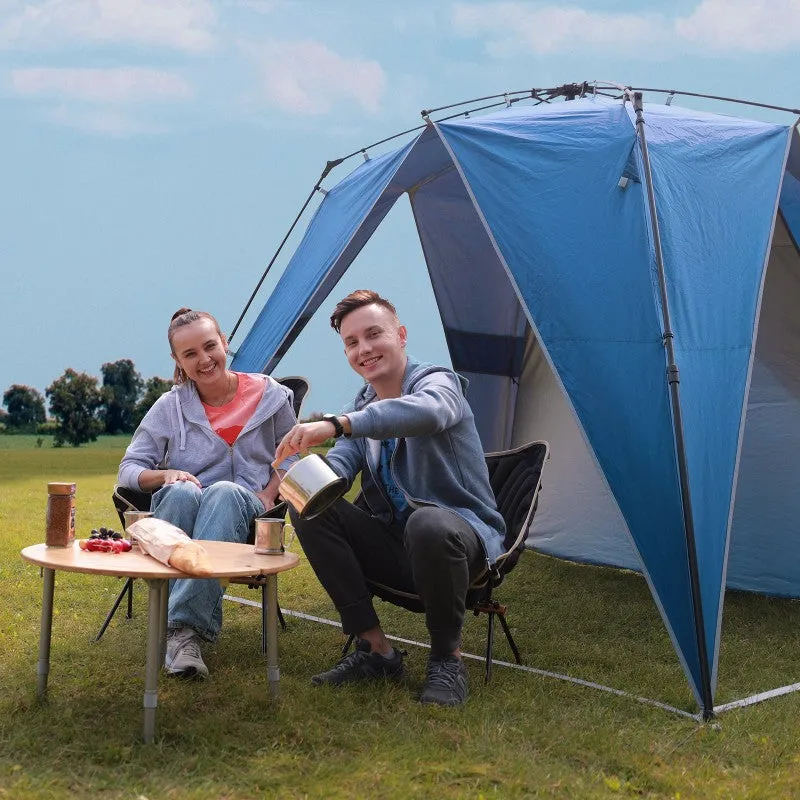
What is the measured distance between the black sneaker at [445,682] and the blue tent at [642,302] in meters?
0.53

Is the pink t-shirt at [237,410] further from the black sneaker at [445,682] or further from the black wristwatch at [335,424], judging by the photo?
the black sneaker at [445,682]

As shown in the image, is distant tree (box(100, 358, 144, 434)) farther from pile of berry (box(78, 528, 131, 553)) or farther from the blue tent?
pile of berry (box(78, 528, 131, 553))

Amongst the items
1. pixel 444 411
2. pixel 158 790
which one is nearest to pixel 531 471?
pixel 444 411

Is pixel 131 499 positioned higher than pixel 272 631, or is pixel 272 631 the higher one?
pixel 131 499

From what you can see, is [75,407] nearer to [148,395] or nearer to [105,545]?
[148,395]

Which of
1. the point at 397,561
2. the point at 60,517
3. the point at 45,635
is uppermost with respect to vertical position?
the point at 60,517

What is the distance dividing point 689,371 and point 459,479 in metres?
0.69

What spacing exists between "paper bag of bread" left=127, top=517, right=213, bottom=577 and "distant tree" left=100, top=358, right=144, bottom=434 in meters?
11.0

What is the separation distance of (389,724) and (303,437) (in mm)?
699

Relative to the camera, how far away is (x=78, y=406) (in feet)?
44.7

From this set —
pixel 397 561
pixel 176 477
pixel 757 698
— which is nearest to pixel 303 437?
pixel 397 561

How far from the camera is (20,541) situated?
5305mm

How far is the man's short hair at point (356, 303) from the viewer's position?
2758 millimetres

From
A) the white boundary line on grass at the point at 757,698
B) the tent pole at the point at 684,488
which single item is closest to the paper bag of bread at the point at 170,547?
the tent pole at the point at 684,488
